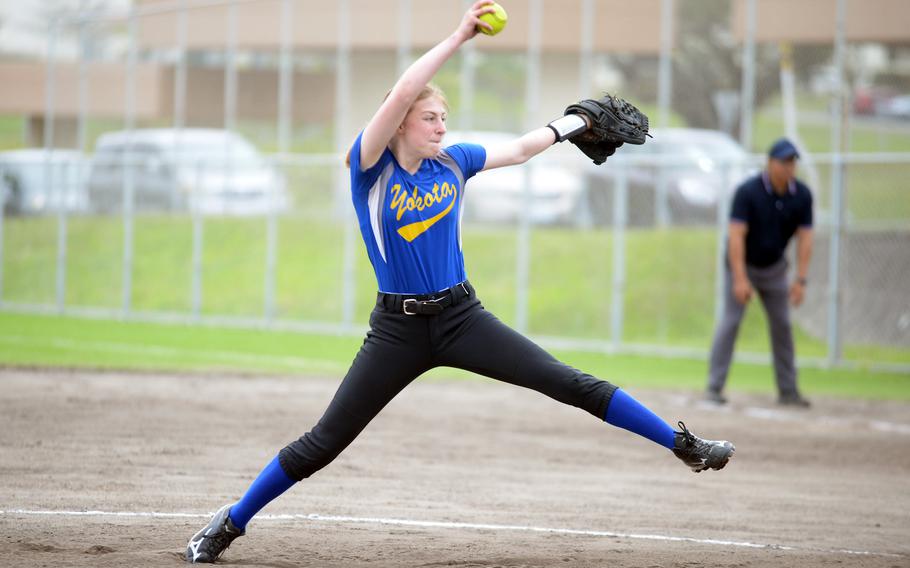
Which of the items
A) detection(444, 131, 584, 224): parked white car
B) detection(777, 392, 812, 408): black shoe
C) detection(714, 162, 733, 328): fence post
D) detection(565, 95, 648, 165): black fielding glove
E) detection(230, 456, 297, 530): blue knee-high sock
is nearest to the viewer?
detection(230, 456, 297, 530): blue knee-high sock

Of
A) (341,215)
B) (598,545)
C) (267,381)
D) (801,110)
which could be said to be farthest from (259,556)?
(801,110)

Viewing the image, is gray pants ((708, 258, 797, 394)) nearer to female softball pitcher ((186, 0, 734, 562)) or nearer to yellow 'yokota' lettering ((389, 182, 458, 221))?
female softball pitcher ((186, 0, 734, 562))

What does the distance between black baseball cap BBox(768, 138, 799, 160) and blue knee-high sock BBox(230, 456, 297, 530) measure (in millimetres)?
7527

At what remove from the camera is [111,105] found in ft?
88.7

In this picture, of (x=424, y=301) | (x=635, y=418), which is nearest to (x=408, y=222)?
(x=424, y=301)

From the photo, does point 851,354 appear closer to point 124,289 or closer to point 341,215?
point 341,215

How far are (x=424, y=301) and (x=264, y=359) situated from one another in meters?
10.6

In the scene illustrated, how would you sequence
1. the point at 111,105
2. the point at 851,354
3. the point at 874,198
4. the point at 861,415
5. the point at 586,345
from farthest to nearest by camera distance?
the point at 111,105 → the point at 874,198 → the point at 586,345 → the point at 851,354 → the point at 861,415

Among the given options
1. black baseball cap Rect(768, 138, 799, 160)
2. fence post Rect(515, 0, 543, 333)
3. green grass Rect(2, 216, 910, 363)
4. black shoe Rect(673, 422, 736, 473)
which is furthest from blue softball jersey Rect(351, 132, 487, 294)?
fence post Rect(515, 0, 543, 333)

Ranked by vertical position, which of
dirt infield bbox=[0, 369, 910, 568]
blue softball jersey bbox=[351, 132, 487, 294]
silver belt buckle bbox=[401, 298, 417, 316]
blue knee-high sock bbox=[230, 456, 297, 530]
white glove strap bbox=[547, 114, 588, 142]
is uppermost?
white glove strap bbox=[547, 114, 588, 142]

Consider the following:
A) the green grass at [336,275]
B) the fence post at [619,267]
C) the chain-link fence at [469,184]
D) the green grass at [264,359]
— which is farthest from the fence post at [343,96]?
the fence post at [619,267]

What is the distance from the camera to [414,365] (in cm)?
576

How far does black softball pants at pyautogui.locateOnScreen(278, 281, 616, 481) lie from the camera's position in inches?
225

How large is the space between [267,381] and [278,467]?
803cm
